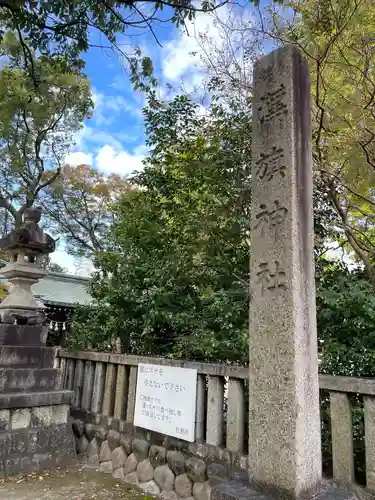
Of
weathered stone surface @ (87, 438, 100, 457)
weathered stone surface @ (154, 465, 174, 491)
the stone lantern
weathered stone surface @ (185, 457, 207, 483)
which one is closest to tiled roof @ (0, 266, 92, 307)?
the stone lantern

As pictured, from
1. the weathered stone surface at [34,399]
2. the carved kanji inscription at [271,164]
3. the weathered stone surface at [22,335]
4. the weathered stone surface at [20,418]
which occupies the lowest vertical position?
the weathered stone surface at [20,418]

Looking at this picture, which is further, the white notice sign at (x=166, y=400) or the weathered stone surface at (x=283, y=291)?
the white notice sign at (x=166, y=400)

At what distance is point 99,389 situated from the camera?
16.5 feet

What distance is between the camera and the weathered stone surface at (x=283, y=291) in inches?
91.2

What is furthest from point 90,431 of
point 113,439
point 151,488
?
point 151,488

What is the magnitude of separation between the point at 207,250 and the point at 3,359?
3.03 metres

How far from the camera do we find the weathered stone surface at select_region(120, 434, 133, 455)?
4364 mm

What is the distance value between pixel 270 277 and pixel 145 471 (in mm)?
2881

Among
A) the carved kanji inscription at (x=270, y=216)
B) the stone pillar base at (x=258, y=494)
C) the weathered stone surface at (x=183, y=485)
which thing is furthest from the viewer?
the weathered stone surface at (x=183, y=485)

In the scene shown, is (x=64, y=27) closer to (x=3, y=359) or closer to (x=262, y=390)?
(x=3, y=359)

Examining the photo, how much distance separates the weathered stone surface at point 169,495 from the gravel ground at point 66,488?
0.17 m

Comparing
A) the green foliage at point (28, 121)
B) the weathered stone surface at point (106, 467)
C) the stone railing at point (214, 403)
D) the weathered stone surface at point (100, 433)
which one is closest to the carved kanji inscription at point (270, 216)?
the stone railing at point (214, 403)

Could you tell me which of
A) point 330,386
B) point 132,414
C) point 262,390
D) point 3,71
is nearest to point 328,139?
point 330,386

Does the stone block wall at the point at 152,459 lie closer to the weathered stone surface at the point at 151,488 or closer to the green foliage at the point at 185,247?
the weathered stone surface at the point at 151,488
